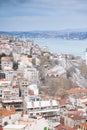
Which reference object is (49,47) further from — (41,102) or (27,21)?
(41,102)

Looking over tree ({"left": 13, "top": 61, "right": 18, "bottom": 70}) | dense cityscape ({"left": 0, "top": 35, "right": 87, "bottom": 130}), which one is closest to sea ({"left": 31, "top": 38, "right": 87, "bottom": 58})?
dense cityscape ({"left": 0, "top": 35, "right": 87, "bottom": 130})

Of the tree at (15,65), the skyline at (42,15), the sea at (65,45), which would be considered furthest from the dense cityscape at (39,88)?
the skyline at (42,15)

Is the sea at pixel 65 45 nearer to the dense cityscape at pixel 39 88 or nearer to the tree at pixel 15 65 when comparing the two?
the dense cityscape at pixel 39 88

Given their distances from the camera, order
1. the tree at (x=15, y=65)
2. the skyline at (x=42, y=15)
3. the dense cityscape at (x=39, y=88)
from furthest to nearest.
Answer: the tree at (x=15, y=65) → the skyline at (x=42, y=15) → the dense cityscape at (x=39, y=88)

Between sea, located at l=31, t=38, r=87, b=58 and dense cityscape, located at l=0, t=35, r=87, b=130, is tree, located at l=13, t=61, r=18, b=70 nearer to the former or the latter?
dense cityscape, located at l=0, t=35, r=87, b=130

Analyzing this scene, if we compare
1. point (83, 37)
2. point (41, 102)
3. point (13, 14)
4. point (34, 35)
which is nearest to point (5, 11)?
point (13, 14)

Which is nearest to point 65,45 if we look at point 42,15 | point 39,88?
point 42,15
